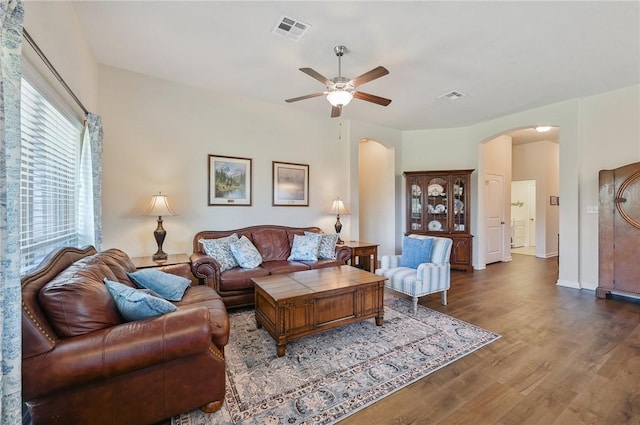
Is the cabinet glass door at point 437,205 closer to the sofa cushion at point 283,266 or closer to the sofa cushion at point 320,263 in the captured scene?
the sofa cushion at point 320,263

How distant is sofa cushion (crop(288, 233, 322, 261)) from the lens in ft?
13.6

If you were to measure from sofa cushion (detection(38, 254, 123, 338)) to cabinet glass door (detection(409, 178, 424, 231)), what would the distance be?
5.33m

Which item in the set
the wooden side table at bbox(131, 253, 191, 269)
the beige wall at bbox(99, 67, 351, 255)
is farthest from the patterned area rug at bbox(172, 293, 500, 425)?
the beige wall at bbox(99, 67, 351, 255)

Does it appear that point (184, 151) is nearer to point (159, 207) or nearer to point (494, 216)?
point (159, 207)

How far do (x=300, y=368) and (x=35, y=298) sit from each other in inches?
67.5

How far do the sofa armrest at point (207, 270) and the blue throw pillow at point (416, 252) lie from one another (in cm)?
244

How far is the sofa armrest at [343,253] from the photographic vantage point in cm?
430

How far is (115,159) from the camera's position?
11.7 feet

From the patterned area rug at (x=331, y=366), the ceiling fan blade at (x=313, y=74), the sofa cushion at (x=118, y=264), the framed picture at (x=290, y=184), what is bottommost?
the patterned area rug at (x=331, y=366)

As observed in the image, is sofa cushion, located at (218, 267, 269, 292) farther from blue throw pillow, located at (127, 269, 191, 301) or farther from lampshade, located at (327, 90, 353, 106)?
→ lampshade, located at (327, 90, 353, 106)

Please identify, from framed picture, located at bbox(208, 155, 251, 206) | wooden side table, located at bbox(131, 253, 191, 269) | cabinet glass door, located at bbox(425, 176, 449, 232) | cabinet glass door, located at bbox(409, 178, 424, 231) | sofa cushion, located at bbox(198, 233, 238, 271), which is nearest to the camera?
wooden side table, located at bbox(131, 253, 191, 269)

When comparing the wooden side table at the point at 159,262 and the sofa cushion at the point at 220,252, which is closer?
the wooden side table at the point at 159,262

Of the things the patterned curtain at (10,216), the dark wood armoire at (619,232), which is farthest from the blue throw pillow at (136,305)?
the dark wood armoire at (619,232)

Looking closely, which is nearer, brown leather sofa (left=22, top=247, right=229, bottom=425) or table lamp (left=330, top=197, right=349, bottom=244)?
brown leather sofa (left=22, top=247, right=229, bottom=425)
